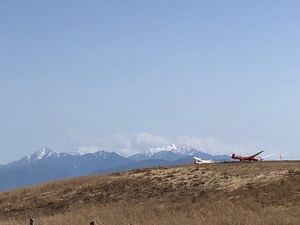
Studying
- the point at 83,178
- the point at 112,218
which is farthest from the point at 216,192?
the point at 83,178

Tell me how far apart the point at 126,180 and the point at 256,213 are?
64.8ft

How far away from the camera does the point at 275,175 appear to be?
37594 mm

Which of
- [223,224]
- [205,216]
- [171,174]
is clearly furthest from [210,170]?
[223,224]

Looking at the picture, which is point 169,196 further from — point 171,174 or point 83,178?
point 83,178

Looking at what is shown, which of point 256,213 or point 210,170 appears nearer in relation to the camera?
point 256,213

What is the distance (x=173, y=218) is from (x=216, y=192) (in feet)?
34.1

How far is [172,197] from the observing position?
3794cm

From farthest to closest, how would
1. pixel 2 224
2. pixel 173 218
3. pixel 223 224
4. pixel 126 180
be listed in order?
pixel 126 180
pixel 2 224
pixel 173 218
pixel 223 224

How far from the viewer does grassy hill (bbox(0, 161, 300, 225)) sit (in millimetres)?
27797

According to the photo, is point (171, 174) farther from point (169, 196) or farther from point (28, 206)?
point (28, 206)

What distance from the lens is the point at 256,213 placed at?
27438 mm

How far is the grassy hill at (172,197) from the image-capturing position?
27797 millimetres

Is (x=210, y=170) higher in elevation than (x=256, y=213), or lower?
higher

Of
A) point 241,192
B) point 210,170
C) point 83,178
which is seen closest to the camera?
point 241,192
